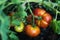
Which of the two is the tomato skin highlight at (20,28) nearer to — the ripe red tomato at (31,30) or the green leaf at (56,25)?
the ripe red tomato at (31,30)

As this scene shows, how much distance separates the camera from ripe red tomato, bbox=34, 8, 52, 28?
0.88 m

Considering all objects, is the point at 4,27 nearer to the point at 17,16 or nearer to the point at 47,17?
the point at 17,16

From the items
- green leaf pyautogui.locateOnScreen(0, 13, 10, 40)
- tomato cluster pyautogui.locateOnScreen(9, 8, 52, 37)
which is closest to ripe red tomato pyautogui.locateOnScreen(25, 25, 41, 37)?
tomato cluster pyautogui.locateOnScreen(9, 8, 52, 37)

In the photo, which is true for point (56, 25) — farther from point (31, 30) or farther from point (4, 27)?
point (4, 27)

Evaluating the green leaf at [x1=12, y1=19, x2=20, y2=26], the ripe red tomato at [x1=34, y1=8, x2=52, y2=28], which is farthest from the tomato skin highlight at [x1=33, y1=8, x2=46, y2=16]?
the green leaf at [x1=12, y1=19, x2=20, y2=26]

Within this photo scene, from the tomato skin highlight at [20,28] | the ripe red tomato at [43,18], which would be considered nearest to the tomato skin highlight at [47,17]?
the ripe red tomato at [43,18]

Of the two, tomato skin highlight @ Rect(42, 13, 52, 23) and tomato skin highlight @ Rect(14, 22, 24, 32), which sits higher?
tomato skin highlight @ Rect(42, 13, 52, 23)

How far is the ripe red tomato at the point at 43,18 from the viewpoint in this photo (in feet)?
2.87

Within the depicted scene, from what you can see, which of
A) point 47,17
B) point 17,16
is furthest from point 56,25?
point 17,16

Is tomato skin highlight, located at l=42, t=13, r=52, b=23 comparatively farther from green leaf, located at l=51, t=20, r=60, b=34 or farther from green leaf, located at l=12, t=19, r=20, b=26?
green leaf, located at l=12, t=19, r=20, b=26

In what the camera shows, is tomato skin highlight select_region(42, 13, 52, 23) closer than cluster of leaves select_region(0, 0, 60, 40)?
No

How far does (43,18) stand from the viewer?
2.92 ft

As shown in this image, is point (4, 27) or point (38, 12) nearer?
point (4, 27)

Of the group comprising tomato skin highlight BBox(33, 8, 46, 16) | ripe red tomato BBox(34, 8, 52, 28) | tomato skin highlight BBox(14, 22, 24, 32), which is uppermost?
tomato skin highlight BBox(33, 8, 46, 16)
